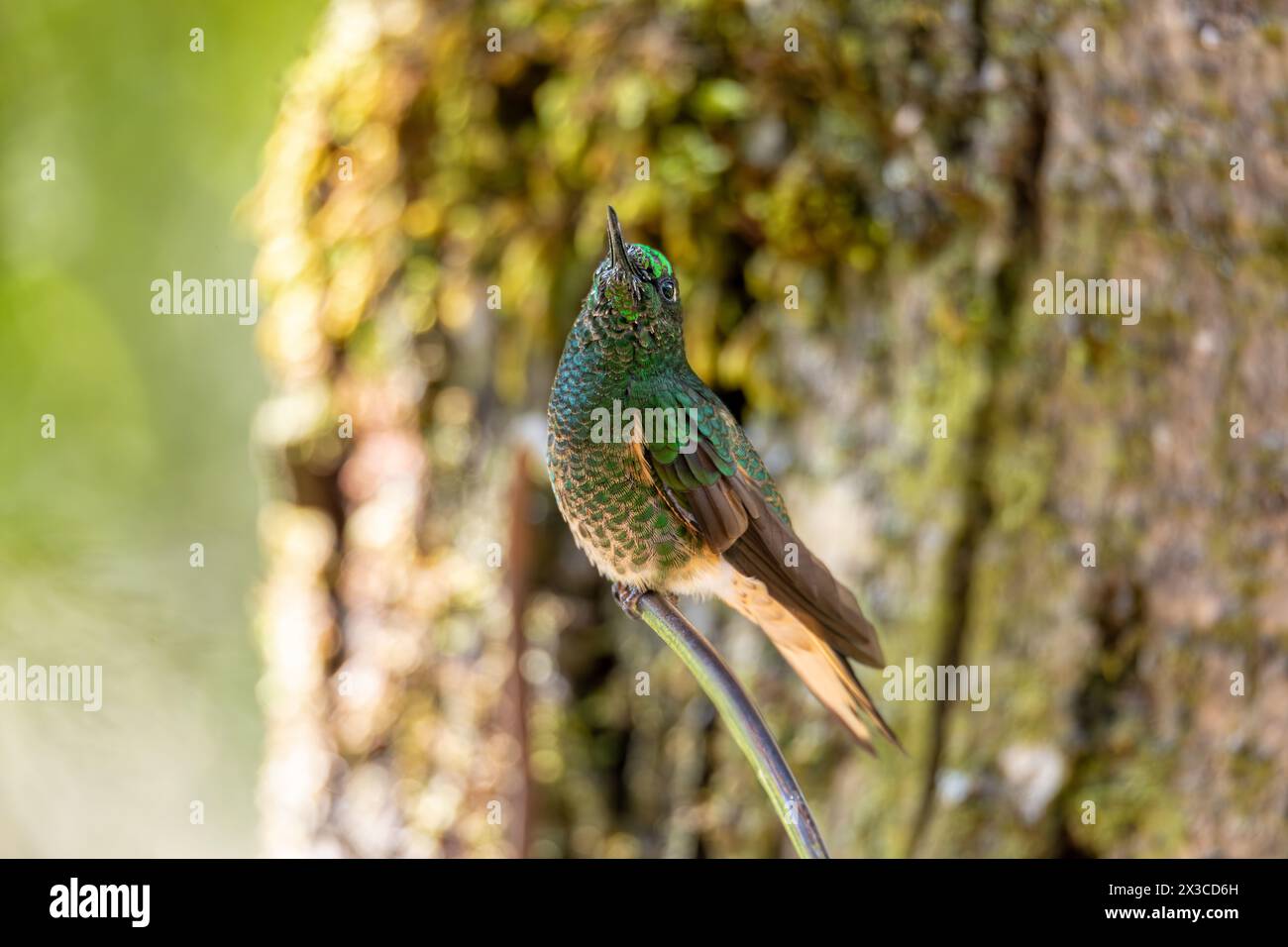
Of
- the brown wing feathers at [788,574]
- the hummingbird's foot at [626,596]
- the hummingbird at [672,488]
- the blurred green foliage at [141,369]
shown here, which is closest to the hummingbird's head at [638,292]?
the hummingbird at [672,488]

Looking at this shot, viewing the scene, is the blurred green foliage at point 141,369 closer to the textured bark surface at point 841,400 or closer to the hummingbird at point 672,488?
the textured bark surface at point 841,400

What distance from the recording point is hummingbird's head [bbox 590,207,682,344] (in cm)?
100

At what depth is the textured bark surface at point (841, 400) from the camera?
194cm

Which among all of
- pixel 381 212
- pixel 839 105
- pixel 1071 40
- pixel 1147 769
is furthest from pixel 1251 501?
pixel 381 212

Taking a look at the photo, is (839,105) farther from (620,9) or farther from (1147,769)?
(1147,769)

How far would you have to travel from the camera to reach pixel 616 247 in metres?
0.90

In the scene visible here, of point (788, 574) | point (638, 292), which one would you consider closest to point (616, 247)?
point (638, 292)

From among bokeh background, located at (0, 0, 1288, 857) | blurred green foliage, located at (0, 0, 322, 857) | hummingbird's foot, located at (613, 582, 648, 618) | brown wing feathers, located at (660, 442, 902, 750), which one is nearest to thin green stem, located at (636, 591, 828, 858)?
brown wing feathers, located at (660, 442, 902, 750)

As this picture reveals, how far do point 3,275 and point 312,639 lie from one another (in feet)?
5.50

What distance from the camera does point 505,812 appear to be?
8.04ft

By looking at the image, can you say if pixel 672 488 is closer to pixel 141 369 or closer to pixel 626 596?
pixel 626 596

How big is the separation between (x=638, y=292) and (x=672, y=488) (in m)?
0.33

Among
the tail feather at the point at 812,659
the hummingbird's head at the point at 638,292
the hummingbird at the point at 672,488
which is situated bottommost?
the tail feather at the point at 812,659
